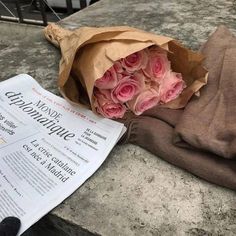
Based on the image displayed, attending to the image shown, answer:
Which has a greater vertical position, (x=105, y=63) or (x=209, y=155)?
(x=105, y=63)

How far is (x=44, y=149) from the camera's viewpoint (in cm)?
74

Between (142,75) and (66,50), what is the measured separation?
0.80ft

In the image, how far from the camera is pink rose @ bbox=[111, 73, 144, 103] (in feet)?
2.46

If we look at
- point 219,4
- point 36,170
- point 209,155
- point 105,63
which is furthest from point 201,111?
point 219,4

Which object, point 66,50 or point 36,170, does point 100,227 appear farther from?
point 66,50

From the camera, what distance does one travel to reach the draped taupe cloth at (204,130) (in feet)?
2.10

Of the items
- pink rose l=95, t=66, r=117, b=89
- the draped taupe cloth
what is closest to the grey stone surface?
the draped taupe cloth

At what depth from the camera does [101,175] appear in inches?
27.0

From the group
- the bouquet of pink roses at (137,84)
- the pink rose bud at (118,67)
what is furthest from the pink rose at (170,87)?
the pink rose bud at (118,67)

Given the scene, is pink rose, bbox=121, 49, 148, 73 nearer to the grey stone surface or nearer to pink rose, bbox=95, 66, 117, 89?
pink rose, bbox=95, 66, 117, 89

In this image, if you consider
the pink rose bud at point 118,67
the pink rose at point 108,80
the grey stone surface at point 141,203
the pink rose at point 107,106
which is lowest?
the grey stone surface at point 141,203

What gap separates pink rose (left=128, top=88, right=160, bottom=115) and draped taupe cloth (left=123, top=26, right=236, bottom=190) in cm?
1

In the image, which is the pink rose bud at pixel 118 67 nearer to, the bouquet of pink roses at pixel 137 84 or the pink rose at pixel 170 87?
the bouquet of pink roses at pixel 137 84

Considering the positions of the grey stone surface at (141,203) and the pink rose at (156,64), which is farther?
the pink rose at (156,64)
